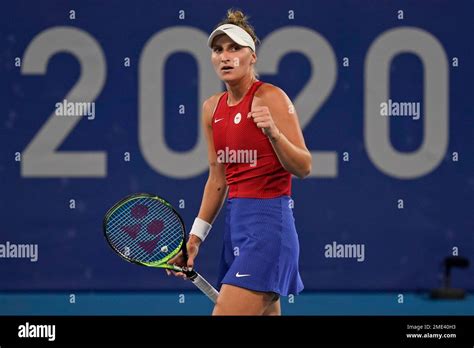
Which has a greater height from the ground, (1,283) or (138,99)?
(138,99)

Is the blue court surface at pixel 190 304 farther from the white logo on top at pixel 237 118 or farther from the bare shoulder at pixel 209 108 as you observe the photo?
the white logo on top at pixel 237 118

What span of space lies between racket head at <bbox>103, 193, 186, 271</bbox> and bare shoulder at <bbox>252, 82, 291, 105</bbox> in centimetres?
62

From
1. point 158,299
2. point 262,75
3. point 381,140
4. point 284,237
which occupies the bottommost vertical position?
point 158,299

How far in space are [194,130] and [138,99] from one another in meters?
0.49

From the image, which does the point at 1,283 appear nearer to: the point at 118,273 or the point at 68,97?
the point at 118,273

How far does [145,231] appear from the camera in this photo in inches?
177
